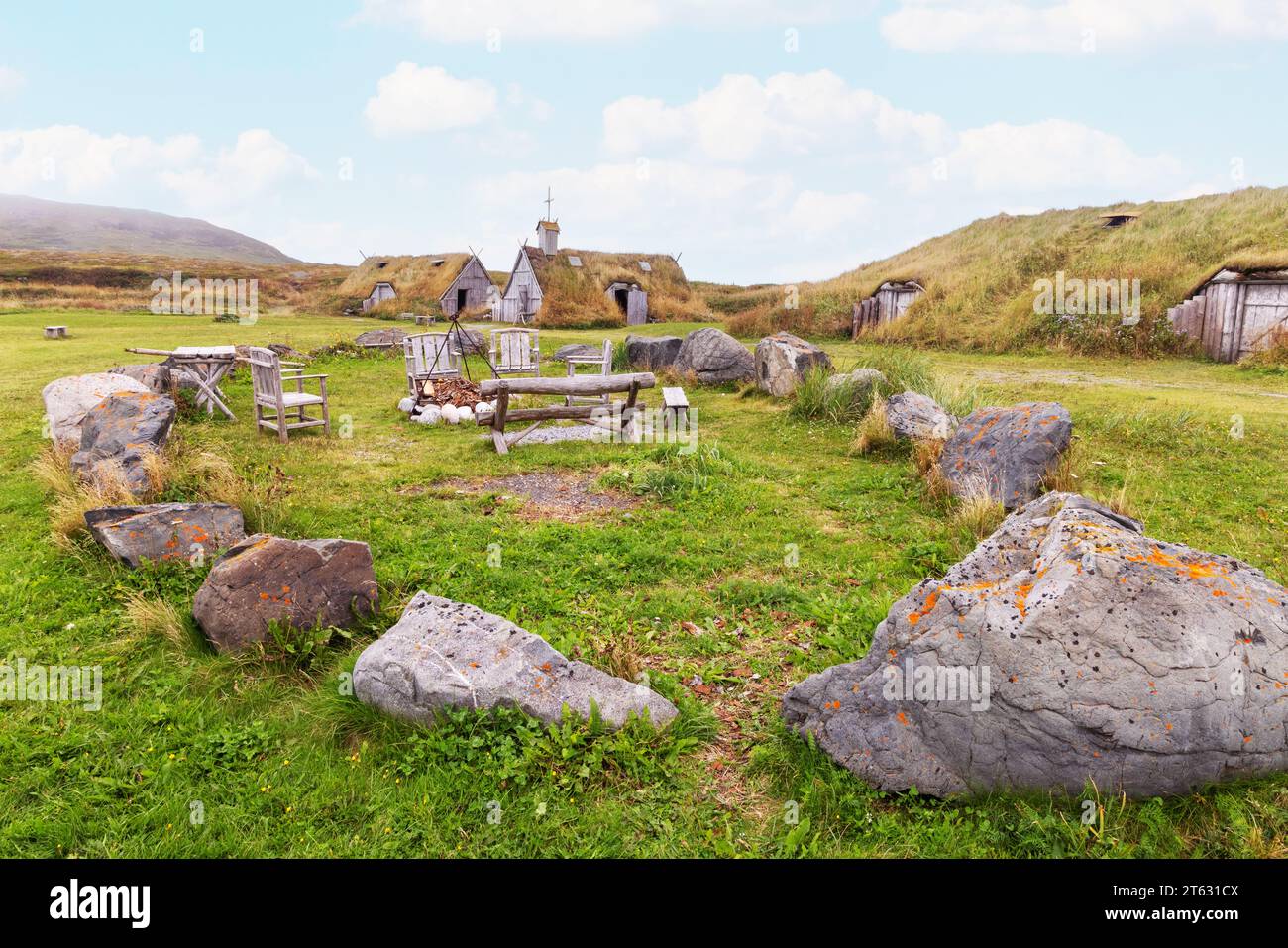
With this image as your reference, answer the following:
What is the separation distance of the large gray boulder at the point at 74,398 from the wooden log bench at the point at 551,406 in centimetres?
461

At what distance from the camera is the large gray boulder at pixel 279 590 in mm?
5242

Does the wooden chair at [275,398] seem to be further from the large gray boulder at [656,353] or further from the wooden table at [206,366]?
the large gray boulder at [656,353]

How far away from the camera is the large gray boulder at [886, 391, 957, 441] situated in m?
10.5

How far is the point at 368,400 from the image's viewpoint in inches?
623

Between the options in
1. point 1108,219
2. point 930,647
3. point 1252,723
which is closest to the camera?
point 1252,723

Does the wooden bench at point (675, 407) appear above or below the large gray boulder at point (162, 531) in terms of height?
above

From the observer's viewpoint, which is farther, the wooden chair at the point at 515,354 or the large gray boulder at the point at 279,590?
the wooden chair at the point at 515,354

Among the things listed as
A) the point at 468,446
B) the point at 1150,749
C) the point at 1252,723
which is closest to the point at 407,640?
the point at 1150,749

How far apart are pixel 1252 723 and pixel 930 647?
1.45 metres

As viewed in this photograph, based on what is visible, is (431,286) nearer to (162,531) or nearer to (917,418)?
(917,418)

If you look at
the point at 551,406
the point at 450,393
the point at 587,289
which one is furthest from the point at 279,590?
the point at 587,289

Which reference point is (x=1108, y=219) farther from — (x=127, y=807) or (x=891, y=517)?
(x=127, y=807)
